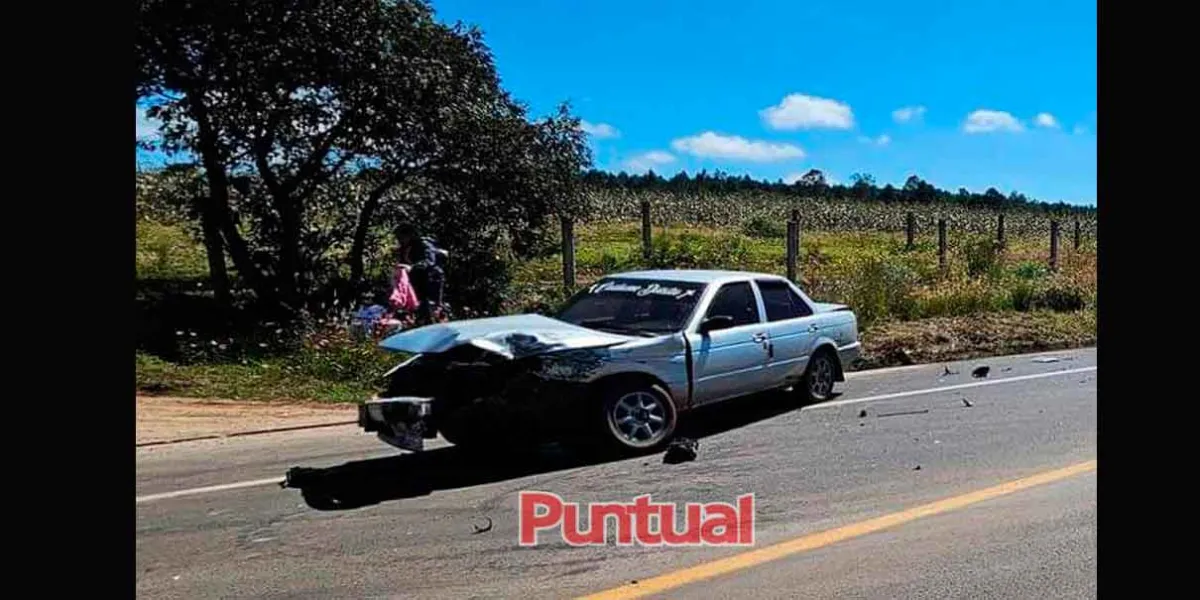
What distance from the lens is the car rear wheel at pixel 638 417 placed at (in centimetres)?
683

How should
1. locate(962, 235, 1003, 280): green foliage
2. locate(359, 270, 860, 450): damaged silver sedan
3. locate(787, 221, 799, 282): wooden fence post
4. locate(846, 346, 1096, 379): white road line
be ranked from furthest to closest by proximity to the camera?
locate(962, 235, 1003, 280): green foliage < locate(787, 221, 799, 282): wooden fence post < locate(846, 346, 1096, 379): white road line < locate(359, 270, 860, 450): damaged silver sedan

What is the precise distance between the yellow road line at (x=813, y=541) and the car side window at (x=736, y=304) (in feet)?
9.23

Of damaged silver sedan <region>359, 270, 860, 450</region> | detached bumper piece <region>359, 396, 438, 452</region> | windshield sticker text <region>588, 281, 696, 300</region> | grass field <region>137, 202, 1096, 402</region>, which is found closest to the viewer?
detached bumper piece <region>359, 396, 438, 452</region>

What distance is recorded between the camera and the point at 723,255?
62.2 feet

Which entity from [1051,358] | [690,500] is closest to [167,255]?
[690,500]

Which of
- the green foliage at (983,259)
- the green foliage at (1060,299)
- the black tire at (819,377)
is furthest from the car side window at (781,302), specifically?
the green foliage at (983,259)

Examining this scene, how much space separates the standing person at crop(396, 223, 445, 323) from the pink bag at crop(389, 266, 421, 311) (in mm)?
113

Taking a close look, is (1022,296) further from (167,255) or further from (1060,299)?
(167,255)

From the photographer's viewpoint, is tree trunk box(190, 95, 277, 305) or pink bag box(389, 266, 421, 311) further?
tree trunk box(190, 95, 277, 305)

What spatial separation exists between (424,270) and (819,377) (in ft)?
19.5

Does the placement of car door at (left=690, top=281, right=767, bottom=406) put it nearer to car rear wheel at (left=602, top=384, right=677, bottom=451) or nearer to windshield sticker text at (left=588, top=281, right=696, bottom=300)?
windshield sticker text at (left=588, top=281, right=696, bottom=300)

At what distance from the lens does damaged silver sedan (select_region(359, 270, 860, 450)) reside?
648 centimetres

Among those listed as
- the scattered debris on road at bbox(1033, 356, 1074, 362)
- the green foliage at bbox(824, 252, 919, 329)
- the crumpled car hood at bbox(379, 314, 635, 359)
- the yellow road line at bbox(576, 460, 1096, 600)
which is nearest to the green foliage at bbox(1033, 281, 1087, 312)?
the green foliage at bbox(824, 252, 919, 329)

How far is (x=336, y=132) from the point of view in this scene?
13.2 m
